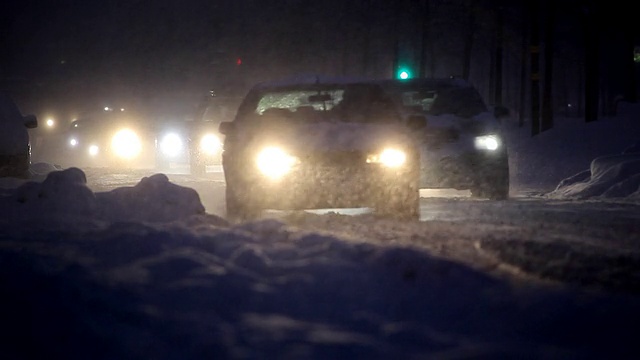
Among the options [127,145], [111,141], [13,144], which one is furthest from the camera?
[111,141]

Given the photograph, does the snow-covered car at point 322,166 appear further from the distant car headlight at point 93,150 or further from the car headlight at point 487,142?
the distant car headlight at point 93,150

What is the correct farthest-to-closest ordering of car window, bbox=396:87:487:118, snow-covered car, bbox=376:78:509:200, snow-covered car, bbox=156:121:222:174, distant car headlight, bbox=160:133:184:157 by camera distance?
distant car headlight, bbox=160:133:184:157 < snow-covered car, bbox=156:121:222:174 < car window, bbox=396:87:487:118 < snow-covered car, bbox=376:78:509:200

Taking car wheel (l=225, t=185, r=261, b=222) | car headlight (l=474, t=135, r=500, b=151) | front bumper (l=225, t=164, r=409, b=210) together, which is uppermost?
car headlight (l=474, t=135, r=500, b=151)

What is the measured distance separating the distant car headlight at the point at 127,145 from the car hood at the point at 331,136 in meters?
18.9

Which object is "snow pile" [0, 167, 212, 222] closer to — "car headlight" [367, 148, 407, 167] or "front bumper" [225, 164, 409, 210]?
"front bumper" [225, 164, 409, 210]

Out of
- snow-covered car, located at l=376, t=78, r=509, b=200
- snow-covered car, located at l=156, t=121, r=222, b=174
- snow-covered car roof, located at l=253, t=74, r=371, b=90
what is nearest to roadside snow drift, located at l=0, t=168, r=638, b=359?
snow-covered car roof, located at l=253, t=74, r=371, b=90

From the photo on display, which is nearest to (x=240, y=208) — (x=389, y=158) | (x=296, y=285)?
(x=389, y=158)

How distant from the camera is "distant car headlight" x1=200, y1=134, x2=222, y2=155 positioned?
19.6 metres

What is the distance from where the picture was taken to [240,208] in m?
8.69

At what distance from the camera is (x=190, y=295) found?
4980mm

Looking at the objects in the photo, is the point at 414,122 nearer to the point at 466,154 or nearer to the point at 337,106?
the point at 337,106

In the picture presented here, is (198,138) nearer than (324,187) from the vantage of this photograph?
No

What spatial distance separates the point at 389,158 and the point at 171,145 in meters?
14.3

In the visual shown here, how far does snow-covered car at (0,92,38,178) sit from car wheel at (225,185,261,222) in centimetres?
519
